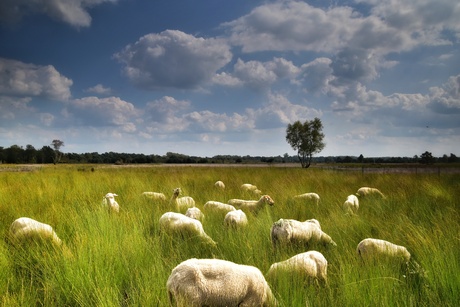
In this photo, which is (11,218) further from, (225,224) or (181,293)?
(181,293)

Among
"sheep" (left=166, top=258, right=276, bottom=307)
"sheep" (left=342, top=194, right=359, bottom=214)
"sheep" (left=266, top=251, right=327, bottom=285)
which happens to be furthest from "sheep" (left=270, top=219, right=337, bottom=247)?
"sheep" (left=342, top=194, right=359, bottom=214)

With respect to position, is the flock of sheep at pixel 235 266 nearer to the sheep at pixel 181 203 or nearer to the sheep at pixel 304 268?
the sheep at pixel 304 268

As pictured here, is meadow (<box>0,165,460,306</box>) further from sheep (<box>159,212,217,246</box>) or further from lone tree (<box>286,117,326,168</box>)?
lone tree (<box>286,117,326,168</box>)

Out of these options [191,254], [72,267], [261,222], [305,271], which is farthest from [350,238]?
[72,267]

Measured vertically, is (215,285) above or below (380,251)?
above

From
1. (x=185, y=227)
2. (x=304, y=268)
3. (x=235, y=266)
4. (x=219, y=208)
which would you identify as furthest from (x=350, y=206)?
(x=235, y=266)

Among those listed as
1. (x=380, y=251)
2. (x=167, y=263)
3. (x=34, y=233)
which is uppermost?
(x=34, y=233)

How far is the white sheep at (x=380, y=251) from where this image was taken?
4.41m

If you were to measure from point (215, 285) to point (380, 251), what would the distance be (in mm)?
2849

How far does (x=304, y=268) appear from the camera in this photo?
3672 mm

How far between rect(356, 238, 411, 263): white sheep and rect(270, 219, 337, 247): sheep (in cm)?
75

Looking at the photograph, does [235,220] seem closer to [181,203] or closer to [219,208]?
[219,208]

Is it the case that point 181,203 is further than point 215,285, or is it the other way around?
point 181,203

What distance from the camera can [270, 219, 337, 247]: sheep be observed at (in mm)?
5238
